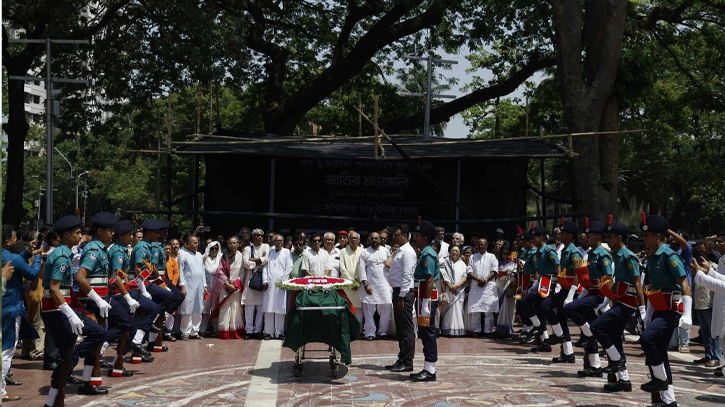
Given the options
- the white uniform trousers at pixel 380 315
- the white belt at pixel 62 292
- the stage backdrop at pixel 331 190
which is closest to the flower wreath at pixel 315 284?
the white belt at pixel 62 292

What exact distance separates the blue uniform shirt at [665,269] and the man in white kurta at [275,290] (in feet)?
25.7

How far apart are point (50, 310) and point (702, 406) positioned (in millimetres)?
6969

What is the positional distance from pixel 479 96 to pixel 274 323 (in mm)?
16096

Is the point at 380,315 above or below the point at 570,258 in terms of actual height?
below

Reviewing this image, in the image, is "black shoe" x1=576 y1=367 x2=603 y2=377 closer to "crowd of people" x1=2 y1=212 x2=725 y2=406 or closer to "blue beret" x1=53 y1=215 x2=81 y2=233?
"crowd of people" x1=2 y1=212 x2=725 y2=406

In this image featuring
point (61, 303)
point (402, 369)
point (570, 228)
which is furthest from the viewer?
point (570, 228)

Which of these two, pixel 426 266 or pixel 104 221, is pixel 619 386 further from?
pixel 104 221

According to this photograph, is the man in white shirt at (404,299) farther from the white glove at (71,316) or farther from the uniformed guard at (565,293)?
the white glove at (71,316)

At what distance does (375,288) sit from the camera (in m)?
15.9

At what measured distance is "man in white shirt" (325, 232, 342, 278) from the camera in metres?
15.2

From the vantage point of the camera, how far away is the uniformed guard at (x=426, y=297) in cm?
1106

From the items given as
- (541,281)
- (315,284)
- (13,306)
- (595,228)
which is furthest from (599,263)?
(13,306)

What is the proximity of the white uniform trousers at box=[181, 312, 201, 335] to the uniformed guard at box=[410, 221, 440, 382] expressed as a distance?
18.0 ft

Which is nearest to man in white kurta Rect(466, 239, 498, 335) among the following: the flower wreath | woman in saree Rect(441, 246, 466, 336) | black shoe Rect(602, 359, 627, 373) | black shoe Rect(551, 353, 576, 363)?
woman in saree Rect(441, 246, 466, 336)
